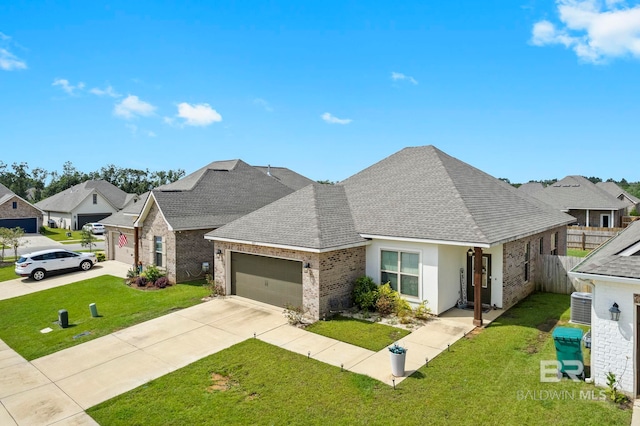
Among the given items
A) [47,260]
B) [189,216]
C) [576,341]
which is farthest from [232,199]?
[576,341]

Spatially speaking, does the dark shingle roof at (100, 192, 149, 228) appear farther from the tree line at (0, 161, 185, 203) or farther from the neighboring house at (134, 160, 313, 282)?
the tree line at (0, 161, 185, 203)

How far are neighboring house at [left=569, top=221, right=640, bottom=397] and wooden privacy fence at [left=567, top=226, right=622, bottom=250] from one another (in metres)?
25.1

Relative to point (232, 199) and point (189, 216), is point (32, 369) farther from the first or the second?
point (232, 199)

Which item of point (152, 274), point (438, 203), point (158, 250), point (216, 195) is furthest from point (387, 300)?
point (216, 195)

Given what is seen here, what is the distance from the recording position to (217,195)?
990 inches

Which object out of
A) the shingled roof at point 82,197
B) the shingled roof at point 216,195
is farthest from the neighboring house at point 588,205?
the shingled roof at point 82,197

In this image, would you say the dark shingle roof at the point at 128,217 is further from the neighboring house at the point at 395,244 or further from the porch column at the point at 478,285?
the porch column at the point at 478,285

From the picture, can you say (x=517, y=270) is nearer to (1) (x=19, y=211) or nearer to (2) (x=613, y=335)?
(2) (x=613, y=335)

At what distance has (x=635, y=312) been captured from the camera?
7.92 meters

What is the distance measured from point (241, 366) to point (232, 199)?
16676mm

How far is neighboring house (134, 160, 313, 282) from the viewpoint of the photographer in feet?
68.4

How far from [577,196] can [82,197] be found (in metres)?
60.3

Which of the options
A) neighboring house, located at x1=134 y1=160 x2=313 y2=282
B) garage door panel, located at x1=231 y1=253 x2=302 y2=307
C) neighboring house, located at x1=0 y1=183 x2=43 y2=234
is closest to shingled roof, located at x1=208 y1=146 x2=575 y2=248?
garage door panel, located at x1=231 y1=253 x2=302 y2=307

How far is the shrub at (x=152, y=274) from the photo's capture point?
67.3ft
